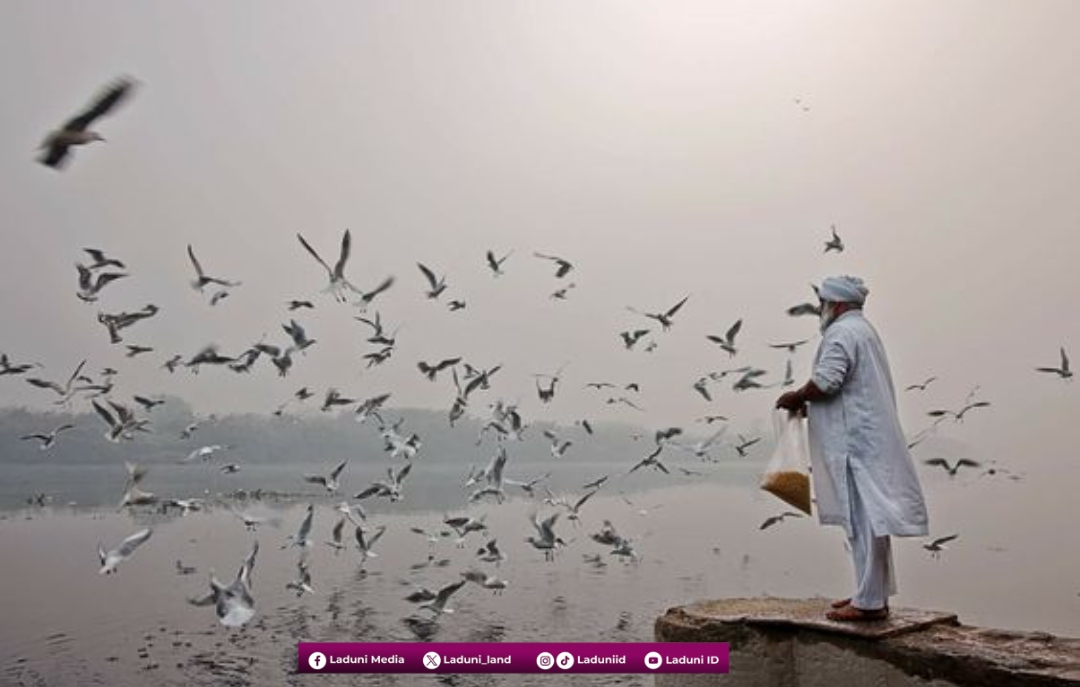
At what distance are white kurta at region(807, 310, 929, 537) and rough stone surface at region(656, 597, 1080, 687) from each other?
27 centimetres

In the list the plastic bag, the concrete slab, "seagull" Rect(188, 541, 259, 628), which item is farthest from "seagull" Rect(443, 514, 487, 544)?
the plastic bag

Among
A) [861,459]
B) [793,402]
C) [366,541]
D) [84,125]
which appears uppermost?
[84,125]

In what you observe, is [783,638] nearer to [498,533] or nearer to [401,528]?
[498,533]

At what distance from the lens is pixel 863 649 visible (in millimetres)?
2436

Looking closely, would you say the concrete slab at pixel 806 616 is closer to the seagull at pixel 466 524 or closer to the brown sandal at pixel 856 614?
the brown sandal at pixel 856 614

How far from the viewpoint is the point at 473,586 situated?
7.43 meters

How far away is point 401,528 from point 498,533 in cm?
110

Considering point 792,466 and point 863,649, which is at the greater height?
point 792,466

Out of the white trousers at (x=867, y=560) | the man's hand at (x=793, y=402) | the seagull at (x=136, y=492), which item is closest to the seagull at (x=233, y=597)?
the seagull at (x=136, y=492)

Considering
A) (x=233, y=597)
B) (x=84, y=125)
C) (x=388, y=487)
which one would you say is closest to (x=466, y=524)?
(x=388, y=487)

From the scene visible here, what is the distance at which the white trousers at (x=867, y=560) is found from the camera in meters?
2.55

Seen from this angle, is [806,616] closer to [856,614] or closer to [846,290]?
[856,614]

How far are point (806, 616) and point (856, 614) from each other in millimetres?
141

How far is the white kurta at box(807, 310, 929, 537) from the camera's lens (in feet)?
8.29
